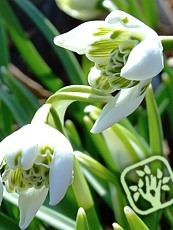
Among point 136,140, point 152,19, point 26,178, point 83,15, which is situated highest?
point 26,178

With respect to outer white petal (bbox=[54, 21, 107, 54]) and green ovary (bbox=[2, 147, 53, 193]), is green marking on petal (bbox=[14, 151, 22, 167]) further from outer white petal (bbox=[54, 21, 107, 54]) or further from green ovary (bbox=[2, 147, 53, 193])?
outer white petal (bbox=[54, 21, 107, 54])

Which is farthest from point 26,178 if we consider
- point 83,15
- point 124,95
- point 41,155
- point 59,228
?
point 83,15

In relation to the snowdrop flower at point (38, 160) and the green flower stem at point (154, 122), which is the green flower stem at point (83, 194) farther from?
the green flower stem at point (154, 122)

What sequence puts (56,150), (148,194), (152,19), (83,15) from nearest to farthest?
1. (56,150)
2. (148,194)
3. (83,15)
4. (152,19)

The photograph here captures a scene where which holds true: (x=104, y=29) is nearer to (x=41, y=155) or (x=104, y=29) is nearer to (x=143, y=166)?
(x=41, y=155)

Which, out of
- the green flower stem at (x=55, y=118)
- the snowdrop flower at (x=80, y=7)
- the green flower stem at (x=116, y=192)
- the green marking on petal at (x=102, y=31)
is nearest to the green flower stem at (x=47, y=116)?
the green flower stem at (x=55, y=118)

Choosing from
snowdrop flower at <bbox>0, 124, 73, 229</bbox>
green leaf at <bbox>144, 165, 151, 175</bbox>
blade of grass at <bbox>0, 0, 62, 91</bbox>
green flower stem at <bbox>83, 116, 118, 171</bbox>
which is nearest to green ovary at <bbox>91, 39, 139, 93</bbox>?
snowdrop flower at <bbox>0, 124, 73, 229</bbox>
